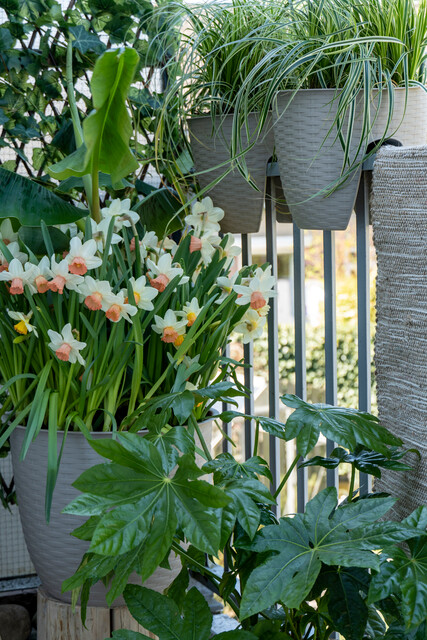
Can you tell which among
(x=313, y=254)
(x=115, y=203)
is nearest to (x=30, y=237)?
(x=115, y=203)

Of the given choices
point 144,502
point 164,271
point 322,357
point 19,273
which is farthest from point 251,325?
point 322,357

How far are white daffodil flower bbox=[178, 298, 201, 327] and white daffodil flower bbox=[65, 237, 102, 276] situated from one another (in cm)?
16

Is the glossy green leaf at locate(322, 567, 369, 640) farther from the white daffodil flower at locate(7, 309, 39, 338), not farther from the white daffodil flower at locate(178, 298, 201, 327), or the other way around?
the white daffodil flower at locate(7, 309, 39, 338)

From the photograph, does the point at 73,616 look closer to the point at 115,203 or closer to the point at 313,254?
the point at 115,203

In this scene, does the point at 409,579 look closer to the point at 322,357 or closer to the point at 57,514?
the point at 57,514

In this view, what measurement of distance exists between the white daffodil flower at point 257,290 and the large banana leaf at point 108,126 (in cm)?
26

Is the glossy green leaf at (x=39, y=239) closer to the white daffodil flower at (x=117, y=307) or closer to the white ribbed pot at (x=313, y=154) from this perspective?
the white daffodil flower at (x=117, y=307)

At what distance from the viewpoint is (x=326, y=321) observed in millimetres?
1362

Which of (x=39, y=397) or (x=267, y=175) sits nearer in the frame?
(x=39, y=397)

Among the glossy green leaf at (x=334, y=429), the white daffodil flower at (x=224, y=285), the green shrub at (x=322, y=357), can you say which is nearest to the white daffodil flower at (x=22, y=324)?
the white daffodil flower at (x=224, y=285)

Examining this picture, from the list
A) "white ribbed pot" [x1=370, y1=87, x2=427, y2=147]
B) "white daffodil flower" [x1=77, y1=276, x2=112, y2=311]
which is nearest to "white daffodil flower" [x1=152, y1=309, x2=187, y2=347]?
"white daffodil flower" [x1=77, y1=276, x2=112, y2=311]

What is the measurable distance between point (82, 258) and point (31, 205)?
206mm

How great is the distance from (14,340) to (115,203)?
0.94ft

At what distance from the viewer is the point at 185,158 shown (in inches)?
62.2
